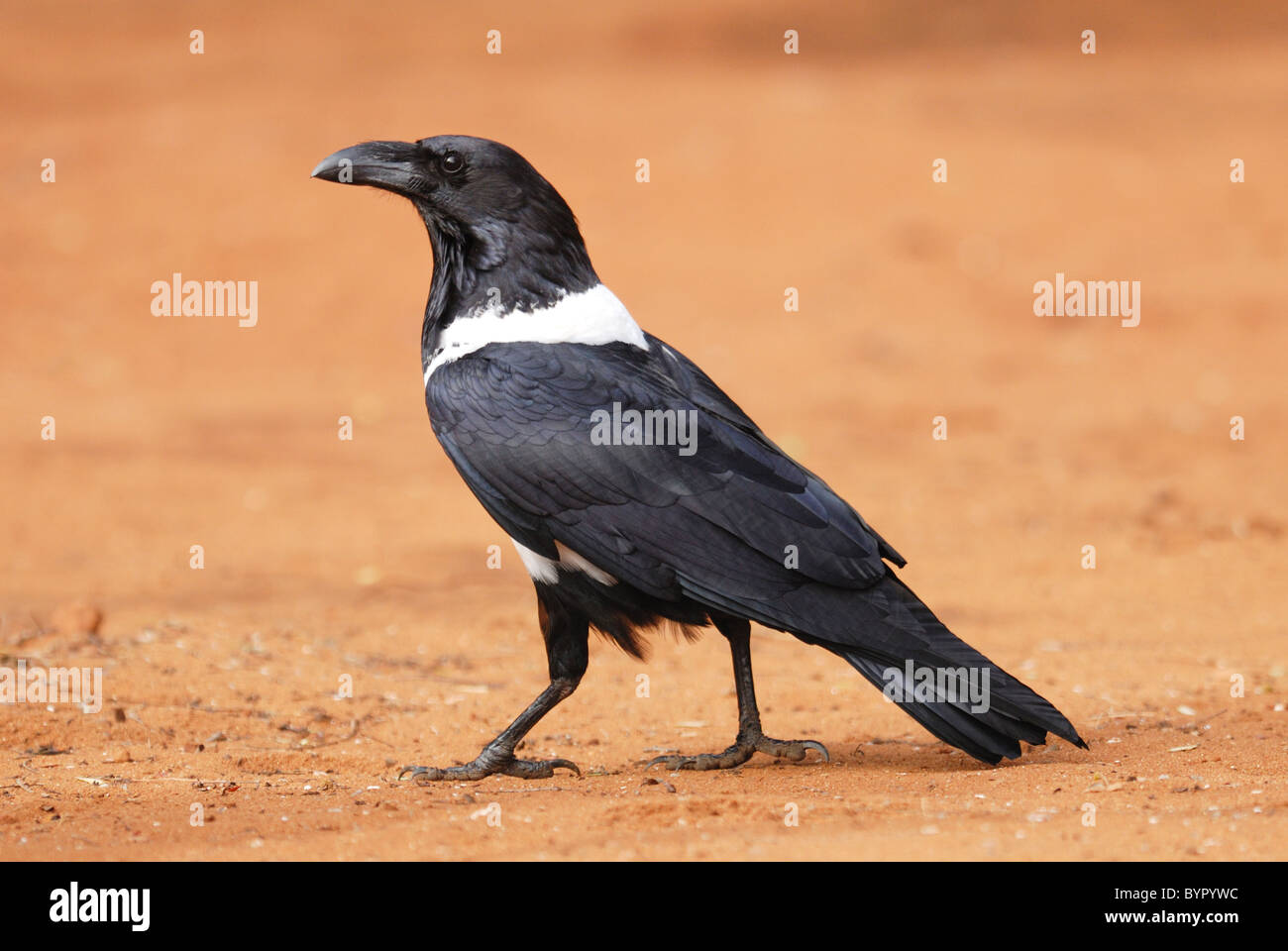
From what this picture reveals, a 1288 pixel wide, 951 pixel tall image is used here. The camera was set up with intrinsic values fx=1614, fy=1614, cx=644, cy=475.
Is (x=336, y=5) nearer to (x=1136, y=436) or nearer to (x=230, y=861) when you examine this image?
(x=1136, y=436)

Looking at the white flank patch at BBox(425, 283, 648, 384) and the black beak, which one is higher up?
the black beak

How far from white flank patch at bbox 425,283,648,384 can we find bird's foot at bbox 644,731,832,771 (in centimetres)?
140

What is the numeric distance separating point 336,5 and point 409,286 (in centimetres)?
1049

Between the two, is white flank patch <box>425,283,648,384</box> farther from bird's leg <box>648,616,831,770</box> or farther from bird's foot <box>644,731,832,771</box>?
bird's foot <box>644,731,832,771</box>

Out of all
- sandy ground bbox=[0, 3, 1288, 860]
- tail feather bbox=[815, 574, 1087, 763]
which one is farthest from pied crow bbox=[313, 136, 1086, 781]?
sandy ground bbox=[0, 3, 1288, 860]

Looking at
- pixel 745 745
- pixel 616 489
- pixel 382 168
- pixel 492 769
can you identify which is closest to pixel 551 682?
pixel 492 769

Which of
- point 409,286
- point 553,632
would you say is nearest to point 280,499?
point 409,286

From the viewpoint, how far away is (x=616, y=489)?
5.05 meters

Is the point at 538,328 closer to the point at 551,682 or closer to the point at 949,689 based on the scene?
the point at 551,682

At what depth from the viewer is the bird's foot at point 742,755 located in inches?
217

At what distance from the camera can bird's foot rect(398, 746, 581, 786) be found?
536 cm

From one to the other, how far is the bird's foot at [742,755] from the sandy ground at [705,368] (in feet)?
0.31

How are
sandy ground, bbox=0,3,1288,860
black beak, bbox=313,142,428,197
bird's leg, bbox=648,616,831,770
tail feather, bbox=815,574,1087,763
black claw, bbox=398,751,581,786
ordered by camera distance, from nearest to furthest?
tail feather, bbox=815,574,1087,763 → sandy ground, bbox=0,3,1288,860 → black claw, bbox=398,751,581,786 → bird's leg, bbox=648,616,831,770 → black beak, bbox=313,142,428,197

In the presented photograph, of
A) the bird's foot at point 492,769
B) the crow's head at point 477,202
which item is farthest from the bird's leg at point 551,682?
the crow's head at point 477,202
